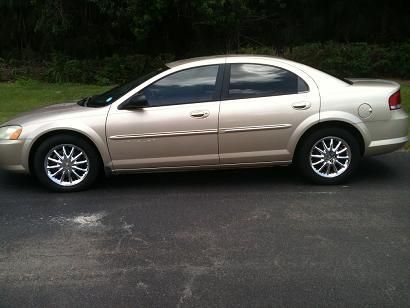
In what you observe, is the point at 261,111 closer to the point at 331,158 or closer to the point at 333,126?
the point at 333,126

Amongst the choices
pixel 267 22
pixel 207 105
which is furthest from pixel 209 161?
pixel 267 22

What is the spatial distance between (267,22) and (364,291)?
52.0 feet

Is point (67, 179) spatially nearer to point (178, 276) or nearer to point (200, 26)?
point (178, 276)

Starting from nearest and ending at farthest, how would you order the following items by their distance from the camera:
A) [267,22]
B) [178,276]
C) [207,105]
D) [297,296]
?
[297,296]
[178,276]
[207,105]
[267,22]

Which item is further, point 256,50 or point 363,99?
point 256,50

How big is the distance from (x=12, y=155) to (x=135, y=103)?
152 cm

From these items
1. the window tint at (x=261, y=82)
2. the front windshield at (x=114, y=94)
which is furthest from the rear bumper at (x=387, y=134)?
the front windshield at (x=114, y=94)

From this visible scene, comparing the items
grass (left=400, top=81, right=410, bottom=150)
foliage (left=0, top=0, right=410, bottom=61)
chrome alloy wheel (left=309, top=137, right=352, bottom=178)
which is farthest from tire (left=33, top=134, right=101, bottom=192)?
foliage (left=0, top=0, right=410, bottom=61)

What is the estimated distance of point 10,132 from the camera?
20.5 feet

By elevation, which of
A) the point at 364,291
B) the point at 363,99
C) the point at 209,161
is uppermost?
the point at 363,99

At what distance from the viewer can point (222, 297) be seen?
383 centimetres

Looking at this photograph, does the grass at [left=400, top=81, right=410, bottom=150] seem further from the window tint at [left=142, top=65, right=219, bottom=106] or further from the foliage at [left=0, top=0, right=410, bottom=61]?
the window tint at [left=142, top=65, right=219, bottom=106]

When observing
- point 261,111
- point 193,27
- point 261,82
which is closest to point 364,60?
point 193,27

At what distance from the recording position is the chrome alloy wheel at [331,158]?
20.7 ft
